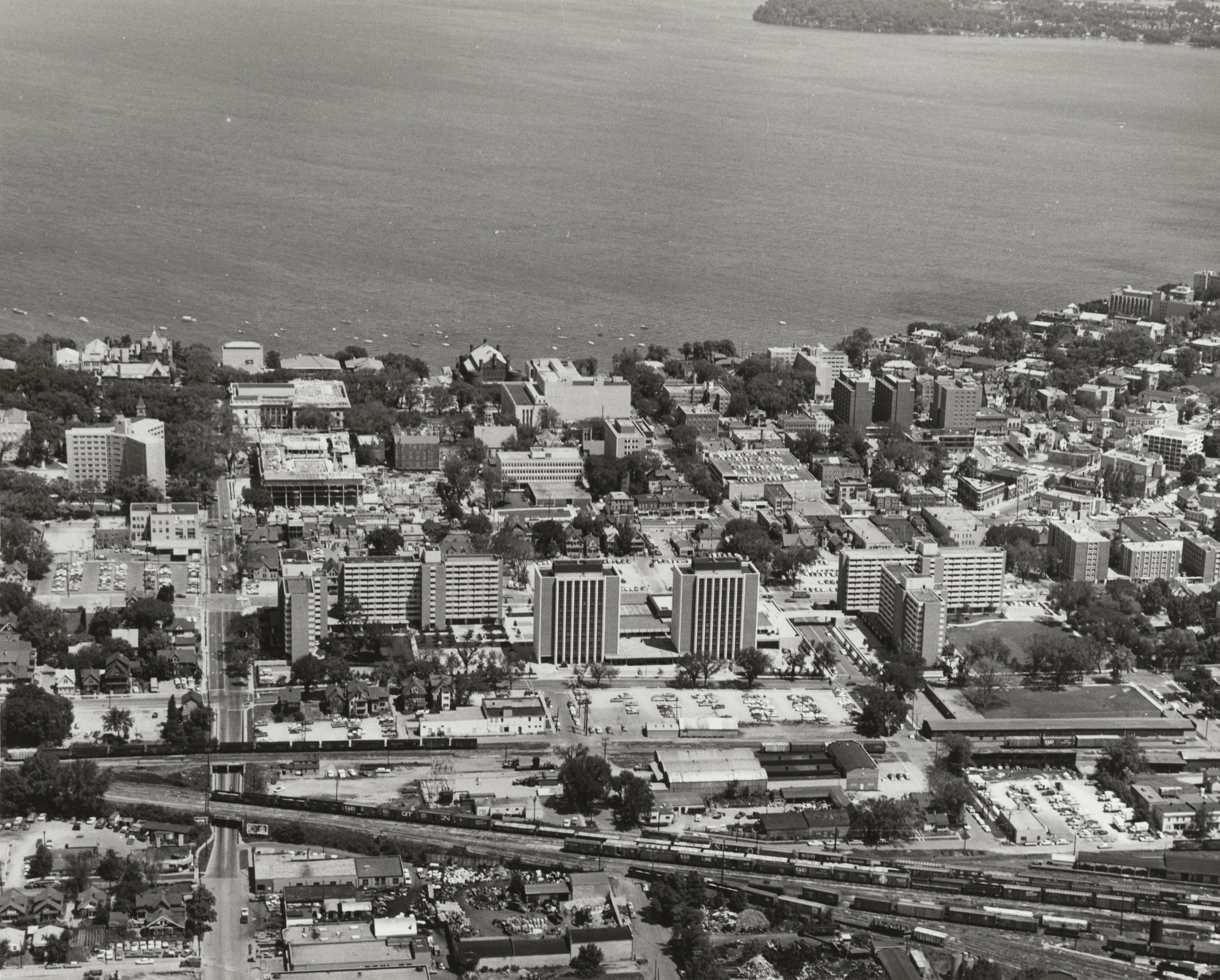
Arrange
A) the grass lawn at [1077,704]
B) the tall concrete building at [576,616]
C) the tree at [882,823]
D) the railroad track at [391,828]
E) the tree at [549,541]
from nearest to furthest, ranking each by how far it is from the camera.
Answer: the railroad track at [391,828] < the tree at [882,823] < the grass lawn at [1077,704] < the tall concrete building at [576,616] < the tree at [549,541]

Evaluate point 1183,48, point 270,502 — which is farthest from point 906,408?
point 1183,48

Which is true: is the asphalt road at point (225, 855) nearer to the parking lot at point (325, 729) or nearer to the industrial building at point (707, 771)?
the parking lot at point (325, 729)

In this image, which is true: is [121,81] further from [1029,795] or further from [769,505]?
[1029,795]

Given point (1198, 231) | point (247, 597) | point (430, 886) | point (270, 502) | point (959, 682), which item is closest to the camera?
point (430, 886)

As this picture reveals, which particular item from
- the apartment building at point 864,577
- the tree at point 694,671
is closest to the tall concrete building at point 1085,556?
the apartment building at point 864,577

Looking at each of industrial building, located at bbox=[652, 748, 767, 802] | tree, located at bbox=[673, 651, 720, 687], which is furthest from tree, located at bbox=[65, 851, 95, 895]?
tree, located at bbox=[673, 651, 720, 687]

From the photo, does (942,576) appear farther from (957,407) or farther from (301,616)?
(957,407)
